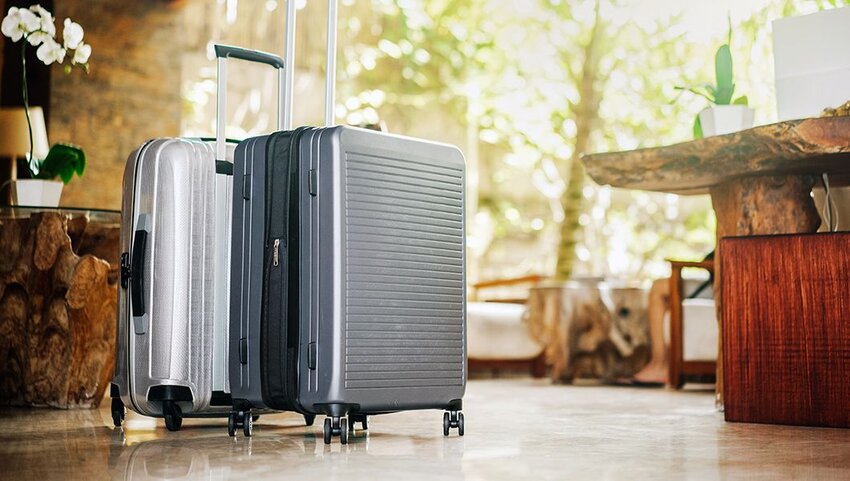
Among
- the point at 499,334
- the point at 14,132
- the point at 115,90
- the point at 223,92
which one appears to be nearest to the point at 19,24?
the point at 223,92

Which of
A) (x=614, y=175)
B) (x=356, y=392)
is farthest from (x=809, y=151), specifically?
(x=356, y=392)

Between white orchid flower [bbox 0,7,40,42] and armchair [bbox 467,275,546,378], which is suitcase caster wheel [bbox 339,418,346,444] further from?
armchair [bbox 467,275,546,378]

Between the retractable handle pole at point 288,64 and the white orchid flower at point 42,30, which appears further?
the white orchid flower at point 42,30

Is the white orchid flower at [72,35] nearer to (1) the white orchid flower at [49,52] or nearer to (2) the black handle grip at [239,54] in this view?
(1) the white orchid flower at [49,52]

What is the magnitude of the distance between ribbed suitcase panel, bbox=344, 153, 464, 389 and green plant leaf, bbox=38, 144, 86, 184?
1.69 metres

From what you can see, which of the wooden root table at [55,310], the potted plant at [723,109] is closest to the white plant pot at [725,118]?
the potted plant at [723,109]

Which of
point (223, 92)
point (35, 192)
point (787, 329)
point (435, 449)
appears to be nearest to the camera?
point (435, 449)

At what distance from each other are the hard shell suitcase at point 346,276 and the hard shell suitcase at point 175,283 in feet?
0.48

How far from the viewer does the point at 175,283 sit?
8.05ft

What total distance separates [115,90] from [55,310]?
2430 millimetres

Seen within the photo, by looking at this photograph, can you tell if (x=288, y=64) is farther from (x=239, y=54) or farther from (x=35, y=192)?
(x=35, y=192)

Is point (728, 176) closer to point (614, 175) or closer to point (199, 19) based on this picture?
point (614, 175)

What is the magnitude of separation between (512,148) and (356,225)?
6.61 metres

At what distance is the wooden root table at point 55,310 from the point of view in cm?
335
